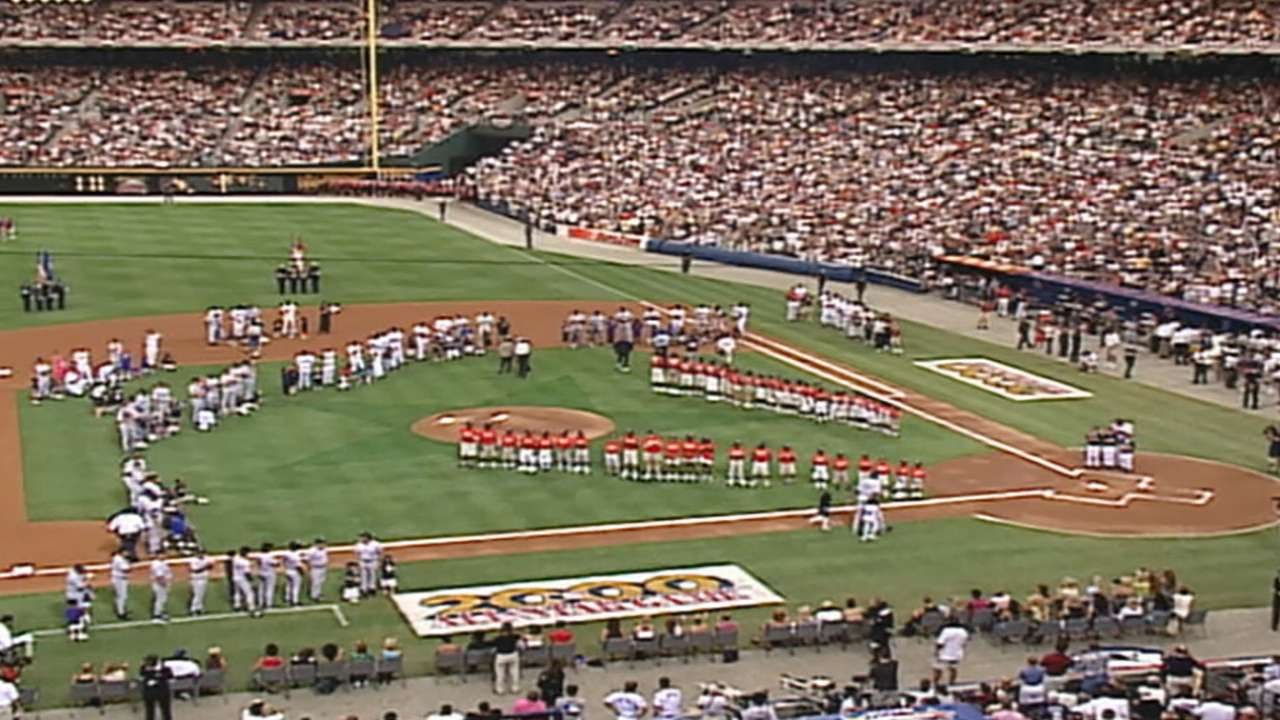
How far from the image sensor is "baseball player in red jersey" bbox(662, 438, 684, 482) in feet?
112

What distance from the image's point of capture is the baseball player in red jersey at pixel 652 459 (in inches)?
1346

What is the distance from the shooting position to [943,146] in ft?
239

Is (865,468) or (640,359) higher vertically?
(865,468)

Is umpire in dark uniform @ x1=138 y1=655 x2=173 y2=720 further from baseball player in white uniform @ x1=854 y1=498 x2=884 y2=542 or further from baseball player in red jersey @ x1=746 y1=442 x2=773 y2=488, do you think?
baseball player in red jersey @ x1=746 y1=442 x2=773 y2=488

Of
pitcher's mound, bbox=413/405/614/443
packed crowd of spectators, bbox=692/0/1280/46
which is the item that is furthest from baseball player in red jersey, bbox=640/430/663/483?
packed crowd of spectators, bbox=692/0/1280/46

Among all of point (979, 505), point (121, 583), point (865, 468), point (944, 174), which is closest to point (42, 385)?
point (121, 583)

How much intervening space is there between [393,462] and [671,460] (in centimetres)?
536

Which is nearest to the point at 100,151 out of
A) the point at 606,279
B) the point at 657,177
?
the point at 657,177

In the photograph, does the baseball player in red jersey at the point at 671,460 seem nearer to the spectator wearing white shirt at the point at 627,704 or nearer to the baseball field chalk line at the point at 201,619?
the baseball field chalk line at the point at 201,619

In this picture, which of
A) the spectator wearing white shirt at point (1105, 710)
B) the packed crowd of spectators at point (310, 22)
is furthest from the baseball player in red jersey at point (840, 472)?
the packed crowd of spectators at point (310, 22)

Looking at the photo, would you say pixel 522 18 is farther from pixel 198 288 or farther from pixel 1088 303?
pixel 1088 303

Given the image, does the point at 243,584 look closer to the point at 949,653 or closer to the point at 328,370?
the point at 949,653

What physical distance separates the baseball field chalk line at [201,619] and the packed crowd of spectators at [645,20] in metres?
52.8

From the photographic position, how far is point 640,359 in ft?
151
